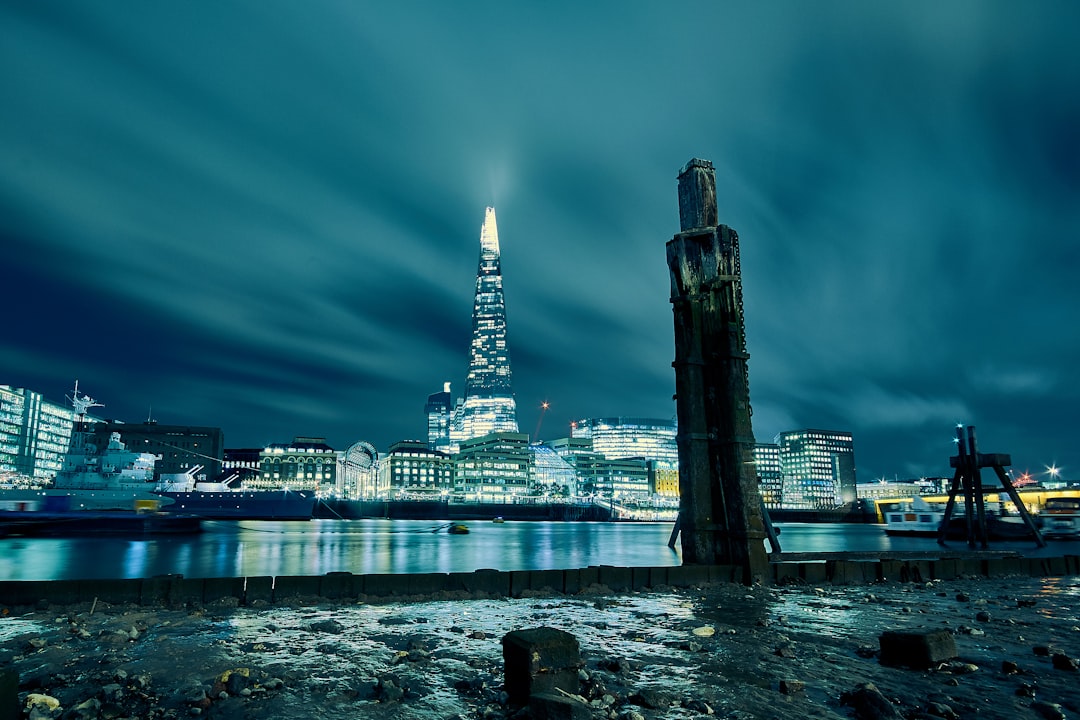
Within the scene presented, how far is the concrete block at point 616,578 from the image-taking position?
56.3 ft

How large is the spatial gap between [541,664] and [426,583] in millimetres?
9625

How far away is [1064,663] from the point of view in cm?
872

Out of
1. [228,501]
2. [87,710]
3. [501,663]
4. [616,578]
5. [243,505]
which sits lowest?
[243,505]

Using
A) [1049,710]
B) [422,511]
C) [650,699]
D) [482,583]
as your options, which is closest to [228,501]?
[422,511]

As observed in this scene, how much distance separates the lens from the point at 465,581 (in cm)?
1609

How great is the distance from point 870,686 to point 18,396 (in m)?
242

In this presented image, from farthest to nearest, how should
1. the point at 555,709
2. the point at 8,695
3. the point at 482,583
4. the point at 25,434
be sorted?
the point at 25,434
the point at 482,583
the point at 555,709
the point at 8,695

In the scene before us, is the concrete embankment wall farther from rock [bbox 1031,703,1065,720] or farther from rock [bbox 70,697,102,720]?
rock [bbox 1031,703,1065,720]

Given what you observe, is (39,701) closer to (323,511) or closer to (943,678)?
(943,678)

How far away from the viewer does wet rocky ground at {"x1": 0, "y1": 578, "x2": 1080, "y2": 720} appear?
685cm

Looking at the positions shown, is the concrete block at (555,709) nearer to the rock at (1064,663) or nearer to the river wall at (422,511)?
the rock at (1064,663)

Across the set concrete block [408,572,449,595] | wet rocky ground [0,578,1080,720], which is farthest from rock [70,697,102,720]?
concrete block [408,572,449,595]

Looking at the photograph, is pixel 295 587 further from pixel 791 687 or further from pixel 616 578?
pixel 791 687

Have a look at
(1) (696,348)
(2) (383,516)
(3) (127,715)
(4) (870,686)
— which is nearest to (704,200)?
(1) (696,348)
